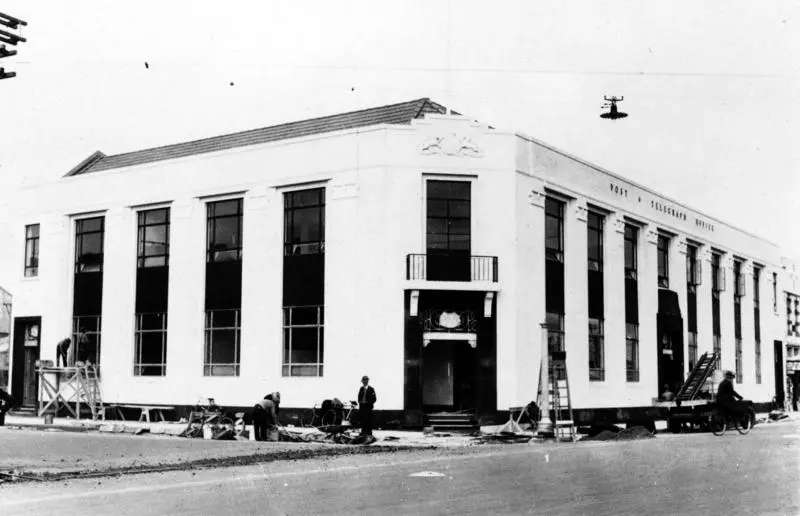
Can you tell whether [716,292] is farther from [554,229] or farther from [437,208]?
[437,208]

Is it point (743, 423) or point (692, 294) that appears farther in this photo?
point (692, 294)

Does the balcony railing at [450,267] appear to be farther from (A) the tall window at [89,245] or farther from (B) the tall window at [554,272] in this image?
(A) the tall window at [89,245]

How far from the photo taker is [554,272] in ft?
109

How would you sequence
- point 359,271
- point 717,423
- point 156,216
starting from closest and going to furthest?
point 717,423
point 359,271
point 156,216

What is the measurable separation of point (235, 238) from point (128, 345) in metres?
5.75

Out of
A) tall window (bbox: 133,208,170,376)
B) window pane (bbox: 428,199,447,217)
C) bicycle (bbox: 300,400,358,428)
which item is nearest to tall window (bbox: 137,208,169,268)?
tall window (bbox: 133,208,170,376)

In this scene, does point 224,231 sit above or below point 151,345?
above

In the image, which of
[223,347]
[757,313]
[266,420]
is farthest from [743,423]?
[757,313]

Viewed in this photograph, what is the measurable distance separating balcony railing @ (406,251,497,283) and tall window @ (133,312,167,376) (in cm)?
988

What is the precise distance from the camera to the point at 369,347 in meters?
29.7

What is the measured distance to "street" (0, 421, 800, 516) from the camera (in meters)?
11.8

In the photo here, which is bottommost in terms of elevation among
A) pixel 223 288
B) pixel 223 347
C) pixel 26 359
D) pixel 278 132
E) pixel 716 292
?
pixel 26 359

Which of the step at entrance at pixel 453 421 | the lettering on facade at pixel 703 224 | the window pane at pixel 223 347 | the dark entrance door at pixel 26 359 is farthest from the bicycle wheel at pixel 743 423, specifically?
the dark entrance door at pixel 26 359

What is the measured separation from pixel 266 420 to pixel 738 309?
29.4 m
